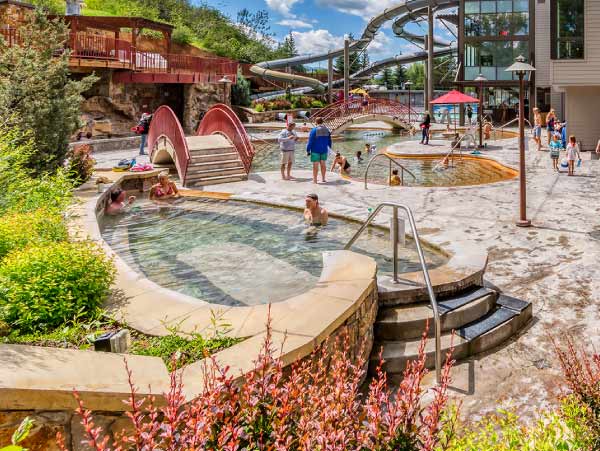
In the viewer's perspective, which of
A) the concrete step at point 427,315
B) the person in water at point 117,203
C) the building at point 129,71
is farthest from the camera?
the building at point 129,71

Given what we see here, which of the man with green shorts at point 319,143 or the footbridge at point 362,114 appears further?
the footbridge at point 362,114

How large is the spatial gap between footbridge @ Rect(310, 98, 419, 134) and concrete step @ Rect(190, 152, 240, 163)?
16.8 meters

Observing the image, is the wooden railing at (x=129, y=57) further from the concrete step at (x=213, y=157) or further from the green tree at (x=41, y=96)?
the green tree at (x=41, y=96)

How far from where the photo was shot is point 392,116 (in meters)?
36.1

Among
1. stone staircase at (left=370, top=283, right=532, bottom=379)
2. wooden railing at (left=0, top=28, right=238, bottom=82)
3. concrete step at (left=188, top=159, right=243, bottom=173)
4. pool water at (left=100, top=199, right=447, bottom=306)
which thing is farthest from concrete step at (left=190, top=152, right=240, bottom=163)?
wooden railing at (left=0, top=28, right=238, bottom=82)

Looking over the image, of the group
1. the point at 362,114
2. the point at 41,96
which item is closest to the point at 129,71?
the point at 362,114

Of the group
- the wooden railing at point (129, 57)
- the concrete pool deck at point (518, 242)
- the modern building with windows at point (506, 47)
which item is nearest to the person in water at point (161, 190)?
the concrete pool deck at point (518, 242)

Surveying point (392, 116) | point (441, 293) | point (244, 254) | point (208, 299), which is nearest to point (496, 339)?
point (441, 293)

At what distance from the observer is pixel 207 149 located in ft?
50.6

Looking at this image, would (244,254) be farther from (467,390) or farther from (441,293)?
(467,390)

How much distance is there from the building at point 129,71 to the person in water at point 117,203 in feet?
43.6

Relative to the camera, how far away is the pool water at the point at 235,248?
257 inches

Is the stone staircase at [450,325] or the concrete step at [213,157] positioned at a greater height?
the concrete step at [213,157]

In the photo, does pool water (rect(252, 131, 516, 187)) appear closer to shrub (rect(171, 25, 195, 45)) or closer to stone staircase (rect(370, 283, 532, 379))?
stone staircase (rect(370, 283, 532, 379))
